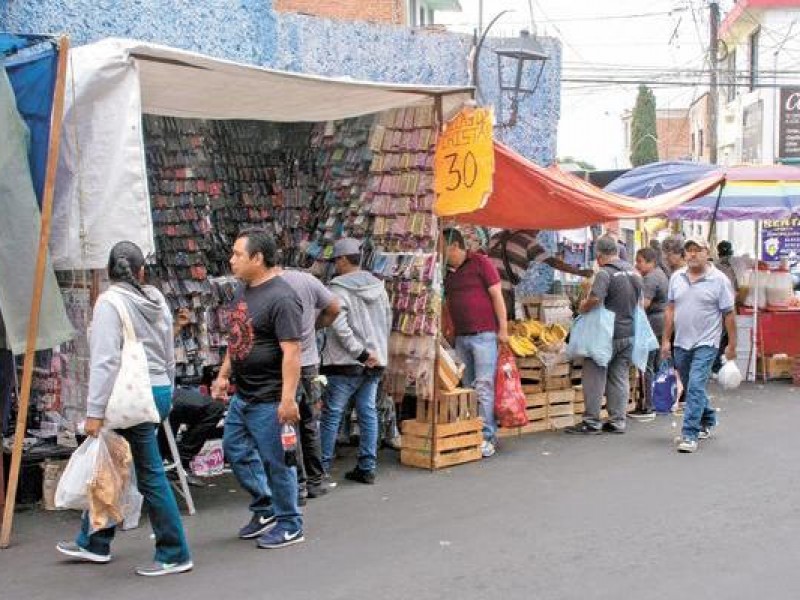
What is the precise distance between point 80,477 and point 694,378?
5.42m

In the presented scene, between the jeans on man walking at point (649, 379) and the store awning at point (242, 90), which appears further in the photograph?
the jeans on man walking at point (649, 379)

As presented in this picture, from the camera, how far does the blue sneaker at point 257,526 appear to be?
19.9ft

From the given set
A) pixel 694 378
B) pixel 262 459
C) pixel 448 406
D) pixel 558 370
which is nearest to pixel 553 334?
pixel 558 370

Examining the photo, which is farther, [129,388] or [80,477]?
[80,477]

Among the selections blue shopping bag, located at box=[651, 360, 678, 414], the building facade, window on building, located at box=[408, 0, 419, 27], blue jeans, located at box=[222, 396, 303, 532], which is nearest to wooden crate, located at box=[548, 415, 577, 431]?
blue shopping bag, located at box=[651, 360, 678, 414]

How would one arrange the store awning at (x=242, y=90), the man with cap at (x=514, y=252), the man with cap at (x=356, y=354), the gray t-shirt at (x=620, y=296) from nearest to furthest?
the store awning at (x=242, y=90) → the man with cap at (x=356, y=354) → the gray t-shirt at (x=620, y=296) → the man with cap at (x=514, y=252)

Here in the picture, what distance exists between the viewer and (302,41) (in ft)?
34.9

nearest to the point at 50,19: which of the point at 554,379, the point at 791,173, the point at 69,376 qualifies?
the point at 69,376

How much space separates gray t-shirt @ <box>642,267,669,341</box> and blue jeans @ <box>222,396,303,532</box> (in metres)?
6.07

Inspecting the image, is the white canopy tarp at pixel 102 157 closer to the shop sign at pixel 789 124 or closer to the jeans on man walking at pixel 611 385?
the jeans on man walking at pixel 611 385

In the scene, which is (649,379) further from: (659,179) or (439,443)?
(439,443)

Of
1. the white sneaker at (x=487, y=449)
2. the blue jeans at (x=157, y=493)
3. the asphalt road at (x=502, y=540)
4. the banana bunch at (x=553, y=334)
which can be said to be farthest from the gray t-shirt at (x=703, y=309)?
the blue jeans at (x=157, y=493)

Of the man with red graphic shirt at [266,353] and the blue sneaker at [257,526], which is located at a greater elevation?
the man with red graphic shirt at [266,353]

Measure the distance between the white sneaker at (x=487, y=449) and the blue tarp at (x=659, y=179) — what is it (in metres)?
5.51
